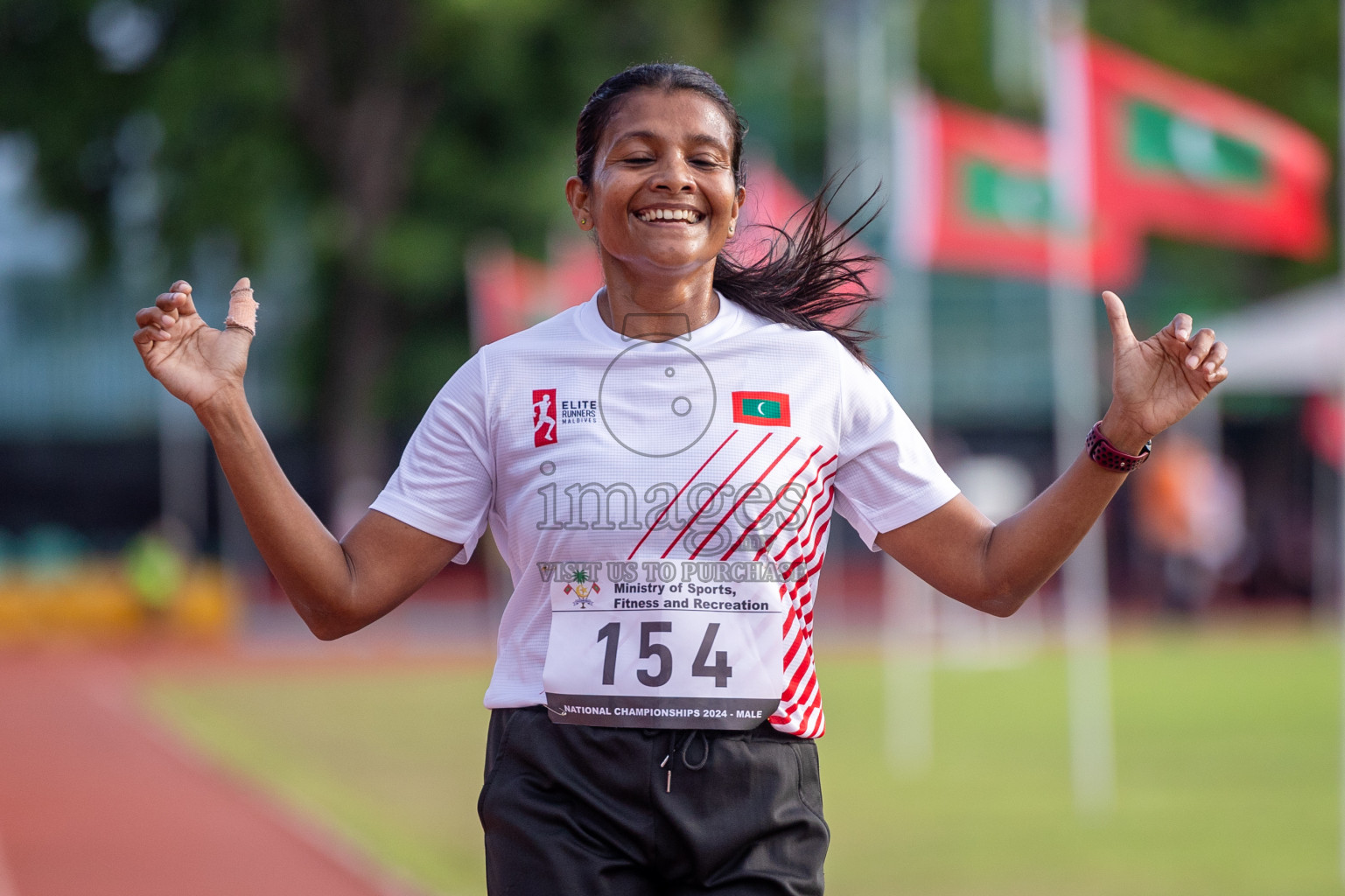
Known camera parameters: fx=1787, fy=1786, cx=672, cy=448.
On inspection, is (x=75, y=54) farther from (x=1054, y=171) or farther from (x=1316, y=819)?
(x=1316, y=819)

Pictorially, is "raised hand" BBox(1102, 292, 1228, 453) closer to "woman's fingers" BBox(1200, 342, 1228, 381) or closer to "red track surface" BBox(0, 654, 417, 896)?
"woman's fingers" BBox(1200, 342, 1228, 381)

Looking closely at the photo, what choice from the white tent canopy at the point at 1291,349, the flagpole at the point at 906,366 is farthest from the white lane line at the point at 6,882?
the white tent canopy at the point at 1291,349

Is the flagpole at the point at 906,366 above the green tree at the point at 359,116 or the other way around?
the other way around

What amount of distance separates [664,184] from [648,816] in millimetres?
937

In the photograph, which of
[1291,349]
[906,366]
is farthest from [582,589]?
[906,366]

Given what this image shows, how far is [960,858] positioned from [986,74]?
87.8 ft

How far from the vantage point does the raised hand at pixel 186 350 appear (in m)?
2.62

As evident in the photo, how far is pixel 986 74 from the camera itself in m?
32.8

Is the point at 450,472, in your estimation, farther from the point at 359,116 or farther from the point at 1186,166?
the point at 359,116

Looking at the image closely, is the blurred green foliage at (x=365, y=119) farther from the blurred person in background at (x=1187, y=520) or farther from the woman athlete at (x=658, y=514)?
the woman athlete at (x=658, y=514)

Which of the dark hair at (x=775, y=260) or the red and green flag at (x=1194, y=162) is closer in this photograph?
the dark hair at (x=775, y=260)

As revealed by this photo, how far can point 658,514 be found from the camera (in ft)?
8.66

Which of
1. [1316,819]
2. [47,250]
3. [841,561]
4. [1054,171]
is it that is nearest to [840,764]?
[1316,819]

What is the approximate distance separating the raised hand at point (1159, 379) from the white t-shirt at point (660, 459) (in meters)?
0.29
